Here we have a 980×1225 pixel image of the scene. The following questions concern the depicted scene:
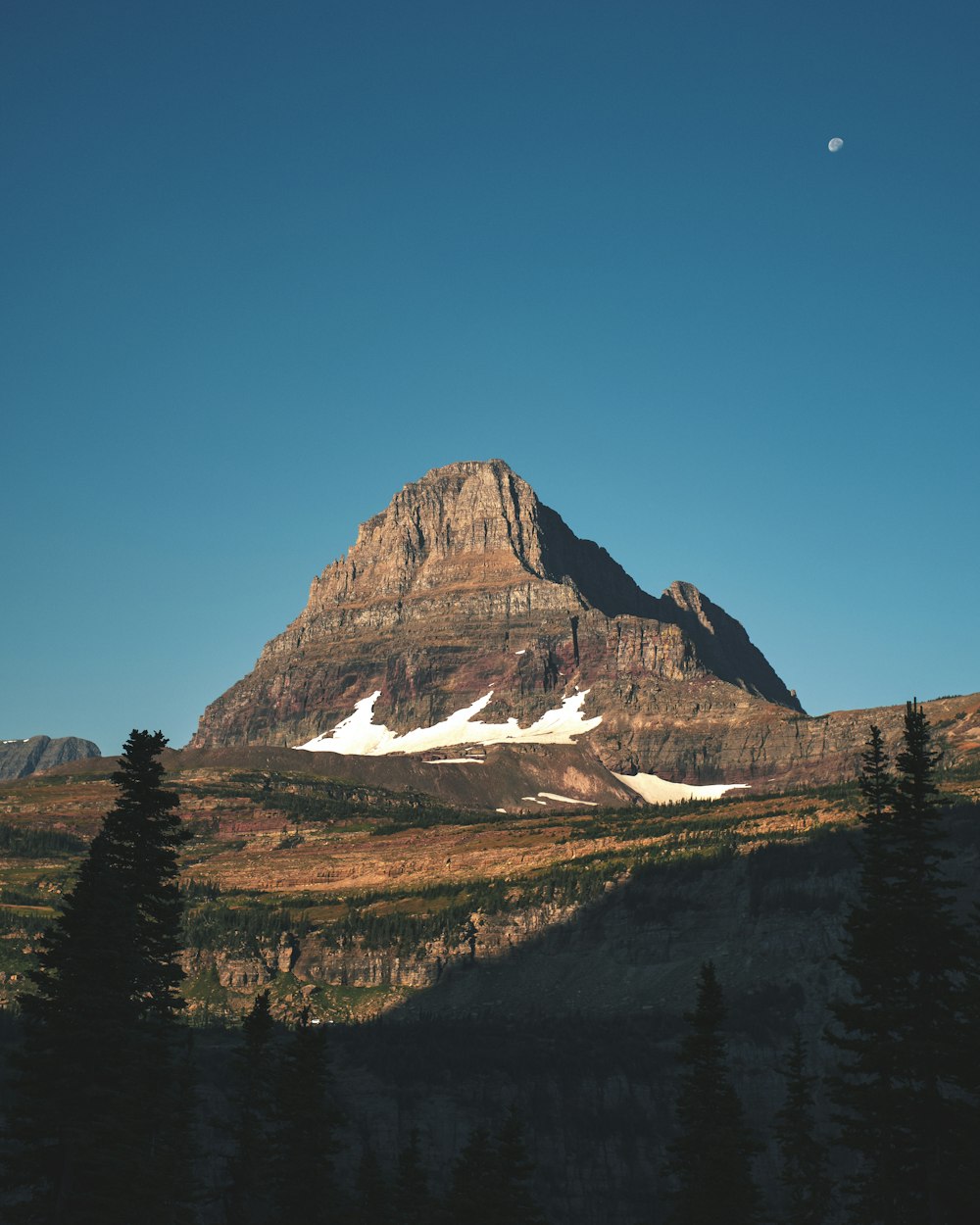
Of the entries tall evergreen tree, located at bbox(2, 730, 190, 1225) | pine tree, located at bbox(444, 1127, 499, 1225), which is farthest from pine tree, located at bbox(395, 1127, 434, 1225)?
tall evergreen tree, located at bbox(2, 730, 190, 1225)

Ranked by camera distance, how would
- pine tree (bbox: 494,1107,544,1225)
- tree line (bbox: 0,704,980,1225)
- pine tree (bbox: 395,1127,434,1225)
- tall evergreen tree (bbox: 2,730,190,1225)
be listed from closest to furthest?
1. tall evergreen tree (bbox: 2,730,190,1225)
2. tree line (bbox: 0,704,980,1225)
3. pine tree (bbox: 494,1107,544,1225)
4. pine tree (bbox: 395,1127,434,1225)

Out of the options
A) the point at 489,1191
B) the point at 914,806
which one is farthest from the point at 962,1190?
the point at 489,1191

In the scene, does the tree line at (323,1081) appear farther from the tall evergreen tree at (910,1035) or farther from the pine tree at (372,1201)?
the pine tree at (372,1201)

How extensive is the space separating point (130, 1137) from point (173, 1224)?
22.5 metres

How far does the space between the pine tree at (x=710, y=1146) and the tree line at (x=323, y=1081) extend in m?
0.10

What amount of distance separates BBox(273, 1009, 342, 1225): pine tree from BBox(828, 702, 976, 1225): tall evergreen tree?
2417 cm

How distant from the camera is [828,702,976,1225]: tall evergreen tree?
52781 millimetres

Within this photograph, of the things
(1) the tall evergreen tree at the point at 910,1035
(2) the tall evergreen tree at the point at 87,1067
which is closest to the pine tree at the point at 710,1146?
(1) the tall evergreen tree at the point at 910,1035

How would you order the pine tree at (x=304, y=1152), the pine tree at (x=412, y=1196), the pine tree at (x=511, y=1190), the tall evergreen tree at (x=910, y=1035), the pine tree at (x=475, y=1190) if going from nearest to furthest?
Answer: the tall evergreen tree at (x=910, y=1035), the pine tree at (x=304, y=1152), the pine tree at (x=511, y=1190), the pine tree at (x=475, y=1190), the pine tree at (x=412, y=1196)

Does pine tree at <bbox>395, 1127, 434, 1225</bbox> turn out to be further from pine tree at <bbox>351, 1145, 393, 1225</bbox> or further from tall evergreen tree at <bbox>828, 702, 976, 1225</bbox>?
tall evergreen tree at <bbox>828, 702, 976, 1225</bbox>

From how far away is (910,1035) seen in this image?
53.7 meters

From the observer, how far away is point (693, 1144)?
222 feet

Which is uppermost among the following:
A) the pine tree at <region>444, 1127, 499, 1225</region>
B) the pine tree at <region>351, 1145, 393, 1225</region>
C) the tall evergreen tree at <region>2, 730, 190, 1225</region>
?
the tall evergreen tree at <region>2, 730, 190, 1225</region>

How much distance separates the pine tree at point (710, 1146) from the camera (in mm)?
67125
